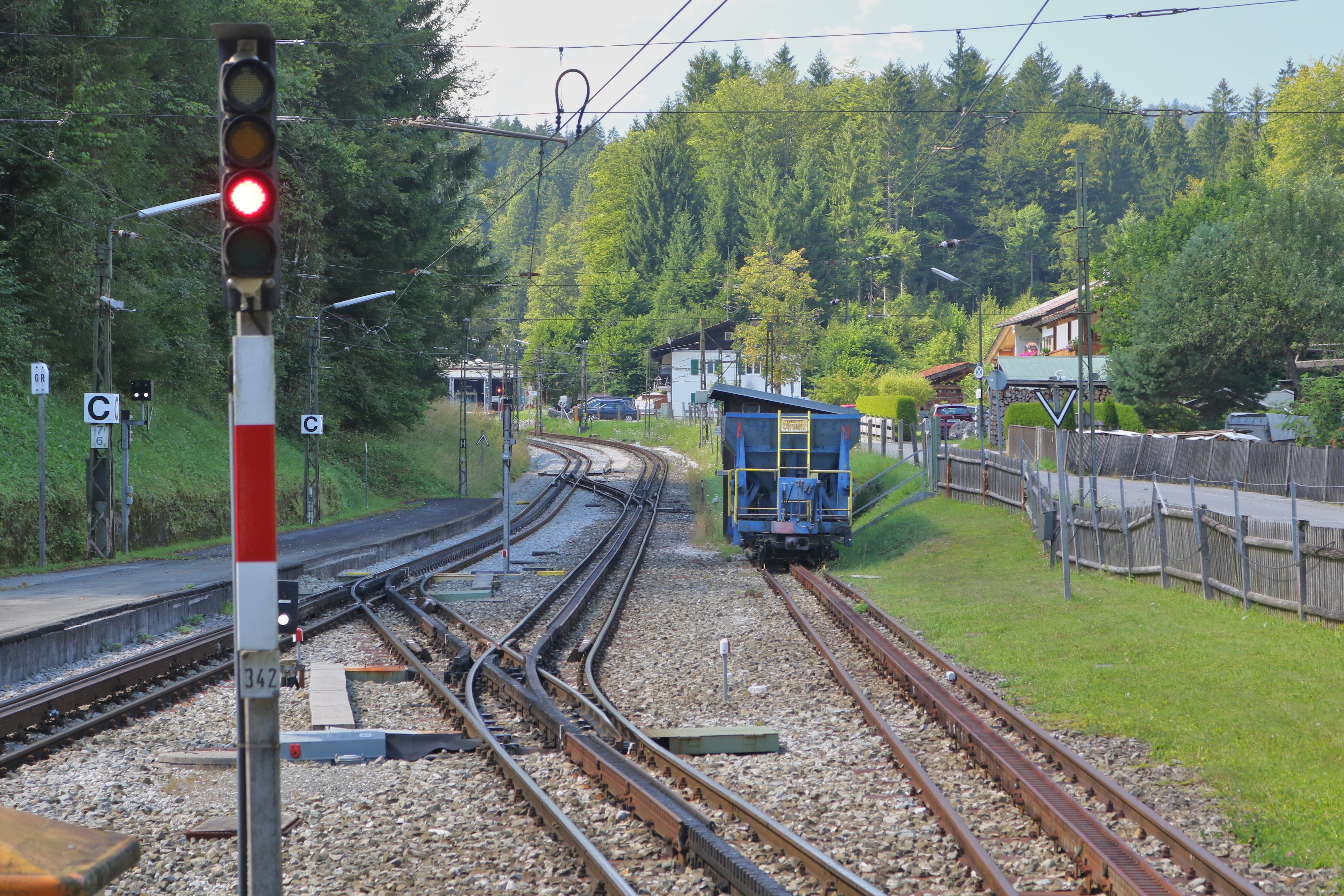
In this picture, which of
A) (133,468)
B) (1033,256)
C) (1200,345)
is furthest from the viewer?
(1033,256)

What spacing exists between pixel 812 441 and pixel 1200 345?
3491cm

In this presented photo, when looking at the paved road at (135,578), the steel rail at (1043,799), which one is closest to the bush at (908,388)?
the paved road at (135,578)

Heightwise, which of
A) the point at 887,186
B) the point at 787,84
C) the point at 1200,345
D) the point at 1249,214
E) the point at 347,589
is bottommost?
the point at 347,589

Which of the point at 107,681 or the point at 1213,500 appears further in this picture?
the point at 1213,500

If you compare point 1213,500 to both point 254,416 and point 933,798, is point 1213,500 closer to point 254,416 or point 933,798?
point 933,798

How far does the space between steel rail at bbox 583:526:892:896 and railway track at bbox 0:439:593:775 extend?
12.8 feet

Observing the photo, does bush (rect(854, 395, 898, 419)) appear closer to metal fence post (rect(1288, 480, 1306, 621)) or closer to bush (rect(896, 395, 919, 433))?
bush (rect(896, 395, 919, 433))

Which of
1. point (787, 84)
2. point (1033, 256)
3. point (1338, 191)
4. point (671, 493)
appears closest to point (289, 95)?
point (671, 493)

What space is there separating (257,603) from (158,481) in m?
25.6

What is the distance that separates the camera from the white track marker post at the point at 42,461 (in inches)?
798

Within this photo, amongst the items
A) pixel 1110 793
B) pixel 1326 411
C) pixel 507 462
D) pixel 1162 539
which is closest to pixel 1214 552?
pixel 1162 539

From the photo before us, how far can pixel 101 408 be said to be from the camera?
2133 cm

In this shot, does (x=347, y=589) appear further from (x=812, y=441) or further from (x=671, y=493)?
(x=671, y=493)

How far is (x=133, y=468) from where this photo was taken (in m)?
27.3
